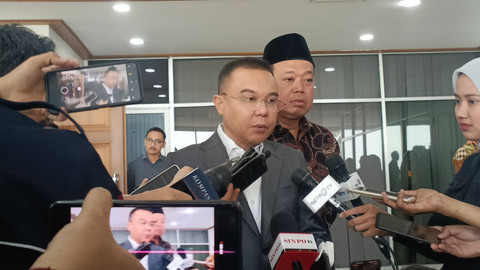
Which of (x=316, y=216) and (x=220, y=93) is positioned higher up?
(x=220, y=93)

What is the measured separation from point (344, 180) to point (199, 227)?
0.81 metres

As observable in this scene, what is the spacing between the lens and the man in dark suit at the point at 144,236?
0.53m

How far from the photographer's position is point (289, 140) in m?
1.83

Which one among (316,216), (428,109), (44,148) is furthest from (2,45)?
(428,109)

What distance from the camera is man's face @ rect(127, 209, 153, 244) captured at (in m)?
0.52

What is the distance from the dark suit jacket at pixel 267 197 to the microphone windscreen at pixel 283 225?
9 centimetres

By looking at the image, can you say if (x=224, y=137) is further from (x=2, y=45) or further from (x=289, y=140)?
(x=2, y=45)

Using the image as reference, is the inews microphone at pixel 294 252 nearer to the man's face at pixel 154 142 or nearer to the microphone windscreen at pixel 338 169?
the microphone windscreen at pixel 338 169

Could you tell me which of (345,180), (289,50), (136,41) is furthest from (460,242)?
(136,41)

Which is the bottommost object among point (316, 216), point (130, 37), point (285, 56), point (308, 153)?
point (316, 216)

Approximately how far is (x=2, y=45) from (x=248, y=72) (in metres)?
0.72

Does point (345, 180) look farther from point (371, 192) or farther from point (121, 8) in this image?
A: point (121, 8)

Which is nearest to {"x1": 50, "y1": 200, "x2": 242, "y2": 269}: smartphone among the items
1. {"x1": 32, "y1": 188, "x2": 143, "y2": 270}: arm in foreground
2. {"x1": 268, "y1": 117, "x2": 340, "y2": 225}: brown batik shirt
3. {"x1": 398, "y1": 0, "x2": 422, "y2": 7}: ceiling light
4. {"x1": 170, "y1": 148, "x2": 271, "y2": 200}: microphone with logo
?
{"x1": 32, "y1": 188, "x2": 143, "y2": 270}: arm in foreground

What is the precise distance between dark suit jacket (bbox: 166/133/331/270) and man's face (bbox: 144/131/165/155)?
142 inches
